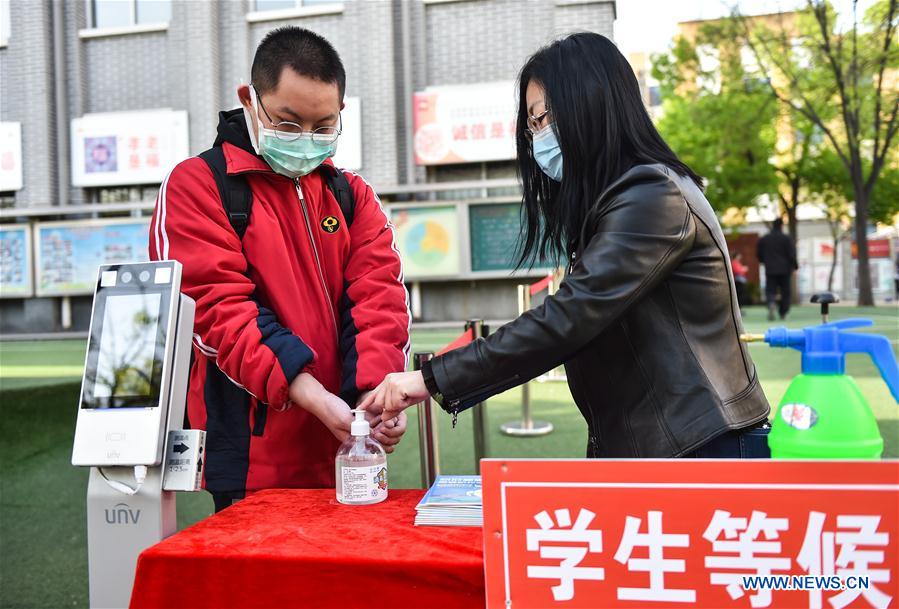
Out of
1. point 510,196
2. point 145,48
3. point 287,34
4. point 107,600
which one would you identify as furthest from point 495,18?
point 107,600

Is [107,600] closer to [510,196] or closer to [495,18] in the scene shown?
[510,196]

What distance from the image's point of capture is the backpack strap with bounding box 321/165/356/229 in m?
2.11

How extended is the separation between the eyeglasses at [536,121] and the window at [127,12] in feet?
50.3

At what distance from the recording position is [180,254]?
1.75m

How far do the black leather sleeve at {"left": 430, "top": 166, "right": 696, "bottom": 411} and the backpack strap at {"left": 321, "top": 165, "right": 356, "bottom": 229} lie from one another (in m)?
0.87

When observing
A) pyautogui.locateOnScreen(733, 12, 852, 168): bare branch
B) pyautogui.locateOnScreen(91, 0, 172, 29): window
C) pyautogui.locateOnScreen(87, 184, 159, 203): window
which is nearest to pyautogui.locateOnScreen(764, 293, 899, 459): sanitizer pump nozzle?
pyautogui.locateOnScreen(87, 184, 159, 203): window

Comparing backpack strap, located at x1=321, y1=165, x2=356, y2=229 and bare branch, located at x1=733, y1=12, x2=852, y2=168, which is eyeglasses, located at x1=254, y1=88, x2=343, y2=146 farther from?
bare branch, located at x1=733, y1=12, x2=852, y2=168

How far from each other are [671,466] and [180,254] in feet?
4.14

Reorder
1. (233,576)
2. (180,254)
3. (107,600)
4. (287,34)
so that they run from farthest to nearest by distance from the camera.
Answer: (287,34) < (180,254) < (107,600) < (233,576)

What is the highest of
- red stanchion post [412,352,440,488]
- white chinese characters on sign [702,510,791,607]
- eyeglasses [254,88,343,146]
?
eyeglasses [254,88,343,146]

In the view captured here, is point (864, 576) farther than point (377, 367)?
No

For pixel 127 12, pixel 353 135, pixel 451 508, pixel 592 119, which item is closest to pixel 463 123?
pixel 353 135

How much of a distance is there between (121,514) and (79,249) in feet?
47.8

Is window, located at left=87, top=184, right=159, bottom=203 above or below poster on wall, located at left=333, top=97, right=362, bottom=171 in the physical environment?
below
